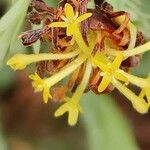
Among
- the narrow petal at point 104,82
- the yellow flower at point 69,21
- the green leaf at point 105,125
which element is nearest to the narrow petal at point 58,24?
the yellow flower at point 69,21

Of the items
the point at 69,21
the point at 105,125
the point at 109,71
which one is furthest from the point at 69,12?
the point at 105,125

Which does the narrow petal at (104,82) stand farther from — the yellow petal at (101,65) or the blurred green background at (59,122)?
the blurred green background at (59,122)

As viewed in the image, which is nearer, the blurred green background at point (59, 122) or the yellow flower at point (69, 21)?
the yellow flower at point (69, 21)

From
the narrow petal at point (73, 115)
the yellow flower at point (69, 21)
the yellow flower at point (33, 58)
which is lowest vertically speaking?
the narrow petal at point (73, 115)

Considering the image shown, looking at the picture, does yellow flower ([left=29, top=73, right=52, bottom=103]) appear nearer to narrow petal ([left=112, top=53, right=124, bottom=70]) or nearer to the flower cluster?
the flower cluster

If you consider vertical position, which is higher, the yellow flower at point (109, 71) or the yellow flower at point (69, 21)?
the yellow flower at point (69, 21)

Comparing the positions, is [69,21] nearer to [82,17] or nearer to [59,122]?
[82,17]

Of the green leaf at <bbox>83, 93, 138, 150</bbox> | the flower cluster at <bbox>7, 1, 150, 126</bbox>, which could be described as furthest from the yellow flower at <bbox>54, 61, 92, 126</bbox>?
the green leaf at <bbox>83, 93, 138, 150</bbox>

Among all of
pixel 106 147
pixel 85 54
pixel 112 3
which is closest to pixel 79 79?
pixel 85 54
